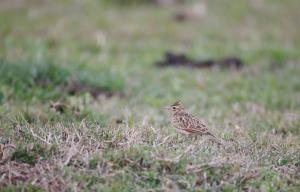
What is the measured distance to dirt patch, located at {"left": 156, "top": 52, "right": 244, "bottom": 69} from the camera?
1541 centimetres

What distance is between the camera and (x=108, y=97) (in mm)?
12148

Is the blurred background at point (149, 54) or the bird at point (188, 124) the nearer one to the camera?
the bird at point (188, 124)

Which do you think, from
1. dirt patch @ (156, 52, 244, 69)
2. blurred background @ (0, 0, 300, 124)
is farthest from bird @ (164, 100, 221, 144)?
dirt patch @ (156, 52, 244, 69)

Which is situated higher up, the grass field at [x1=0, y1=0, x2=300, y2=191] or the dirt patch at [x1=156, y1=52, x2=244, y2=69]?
the grass field at [x1=0, y1=0, x2=300, y2=191]

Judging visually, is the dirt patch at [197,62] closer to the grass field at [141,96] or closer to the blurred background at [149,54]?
the blurred background at [149,54]

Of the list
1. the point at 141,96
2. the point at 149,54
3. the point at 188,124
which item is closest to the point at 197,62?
the point at 149,54

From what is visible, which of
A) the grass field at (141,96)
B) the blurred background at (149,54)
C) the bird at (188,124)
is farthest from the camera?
the blurred background at (149,54)

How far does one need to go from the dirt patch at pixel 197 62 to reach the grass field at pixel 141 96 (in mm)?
328

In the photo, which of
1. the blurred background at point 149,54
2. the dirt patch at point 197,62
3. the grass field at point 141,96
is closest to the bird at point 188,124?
the grass field at point 141,96

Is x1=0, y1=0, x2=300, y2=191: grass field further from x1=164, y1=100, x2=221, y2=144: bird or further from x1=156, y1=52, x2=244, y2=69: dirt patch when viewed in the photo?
x1=156, y1=52, x2=244, y2=69: dirt patch

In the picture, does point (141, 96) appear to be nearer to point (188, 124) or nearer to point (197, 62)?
point (197, 62)

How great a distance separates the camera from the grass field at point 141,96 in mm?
6609

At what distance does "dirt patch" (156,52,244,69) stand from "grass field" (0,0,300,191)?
328mm

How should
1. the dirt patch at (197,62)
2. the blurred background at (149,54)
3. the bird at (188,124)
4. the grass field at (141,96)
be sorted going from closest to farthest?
1. the grass field at (141,96)
2. the bird at (188,124)
3. the blurred background at (149,54)
4. the dirt patch at (197,62)
